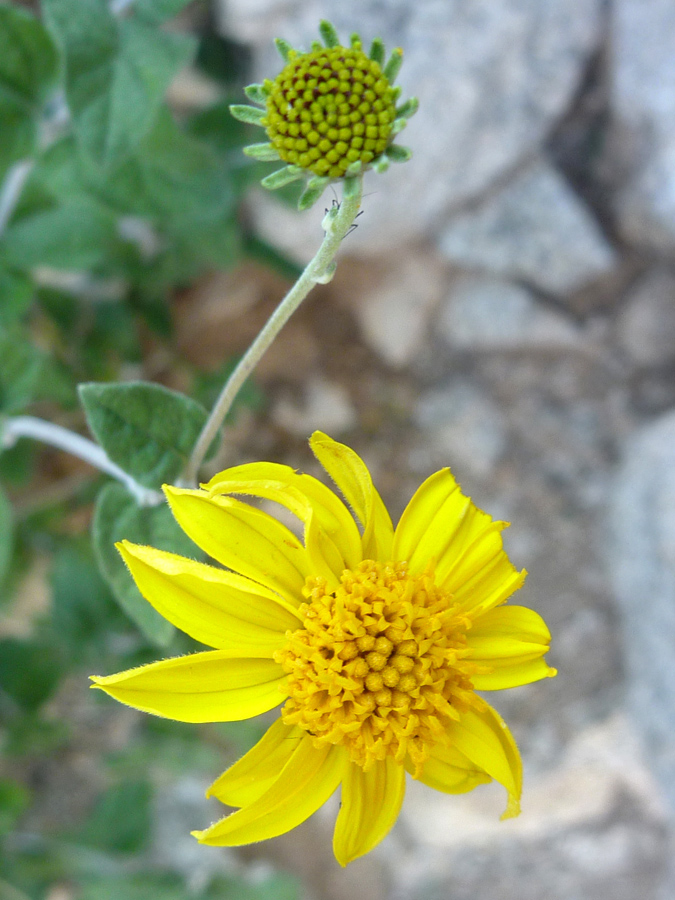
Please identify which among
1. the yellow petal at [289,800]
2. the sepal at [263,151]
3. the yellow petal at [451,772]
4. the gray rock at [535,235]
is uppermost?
the gray rock at [535,235]

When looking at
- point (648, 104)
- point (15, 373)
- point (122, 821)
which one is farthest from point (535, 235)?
point (122, 821)

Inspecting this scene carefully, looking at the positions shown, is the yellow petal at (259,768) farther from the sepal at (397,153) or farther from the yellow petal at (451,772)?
the sepal at (397,153)

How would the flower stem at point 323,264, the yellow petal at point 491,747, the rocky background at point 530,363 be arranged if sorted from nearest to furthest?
the flower stem at point 323,264, the yellow petal at point 491,747, the rocky background at point 530,363

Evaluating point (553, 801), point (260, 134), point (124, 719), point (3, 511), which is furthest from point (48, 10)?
point (553, 801)

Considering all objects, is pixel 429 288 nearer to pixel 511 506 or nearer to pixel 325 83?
pixel 511 506

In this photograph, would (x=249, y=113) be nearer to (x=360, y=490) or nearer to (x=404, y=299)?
(x=360, y=490)

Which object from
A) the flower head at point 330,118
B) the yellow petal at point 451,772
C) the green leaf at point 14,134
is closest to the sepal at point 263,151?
the flower head at point 330,118

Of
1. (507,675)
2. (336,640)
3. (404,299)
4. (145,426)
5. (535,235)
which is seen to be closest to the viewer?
(336,640)
